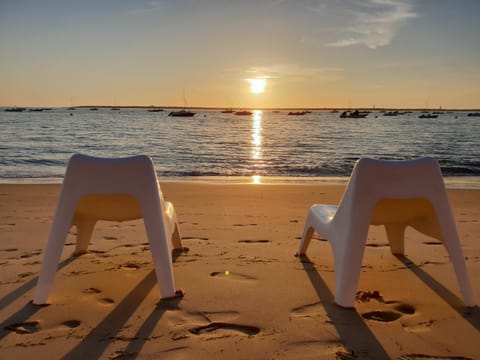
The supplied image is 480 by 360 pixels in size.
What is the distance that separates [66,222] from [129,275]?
2.78ft

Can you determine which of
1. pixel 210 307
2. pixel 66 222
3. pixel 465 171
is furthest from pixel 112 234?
pixel 465 171

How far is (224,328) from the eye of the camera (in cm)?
249

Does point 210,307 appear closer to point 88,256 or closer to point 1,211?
point 88,256

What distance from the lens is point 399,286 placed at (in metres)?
3.23

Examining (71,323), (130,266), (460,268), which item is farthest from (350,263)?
(130,266)

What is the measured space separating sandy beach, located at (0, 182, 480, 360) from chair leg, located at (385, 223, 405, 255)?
0.34 feet

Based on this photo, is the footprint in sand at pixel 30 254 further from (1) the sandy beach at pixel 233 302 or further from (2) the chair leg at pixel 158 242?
(2) the chair leg at pixel 158 242

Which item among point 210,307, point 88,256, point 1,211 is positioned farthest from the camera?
point 1,211

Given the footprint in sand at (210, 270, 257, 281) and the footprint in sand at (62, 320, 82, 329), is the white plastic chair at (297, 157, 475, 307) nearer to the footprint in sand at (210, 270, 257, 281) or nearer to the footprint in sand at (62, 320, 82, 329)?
the footprint in sand at (210, 270, 257, 281)

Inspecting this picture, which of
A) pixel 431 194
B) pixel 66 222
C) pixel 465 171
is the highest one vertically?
pixel 431 194

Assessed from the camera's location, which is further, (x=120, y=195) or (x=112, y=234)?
(x=112, y=234)

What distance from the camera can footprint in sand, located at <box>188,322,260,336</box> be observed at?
2447 millimetres

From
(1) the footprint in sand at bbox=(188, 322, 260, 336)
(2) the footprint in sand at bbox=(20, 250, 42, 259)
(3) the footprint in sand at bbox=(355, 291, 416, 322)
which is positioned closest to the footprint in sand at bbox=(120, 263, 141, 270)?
(2) the footprint in sand at bbox=(20, 250, 42, 259)

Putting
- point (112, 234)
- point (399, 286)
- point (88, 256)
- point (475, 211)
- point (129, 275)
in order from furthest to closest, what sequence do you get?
point (475, 211) → point (112, 234) → point (88, 256) → point (129, 275) → point (399, 286)
